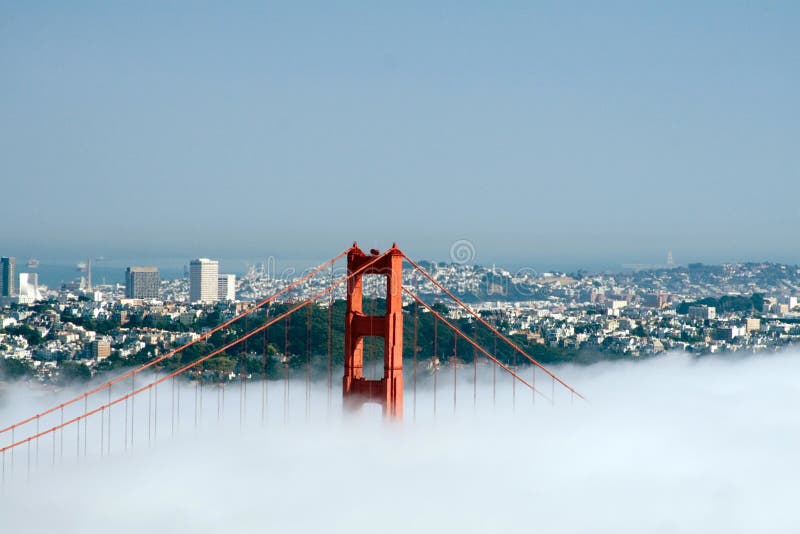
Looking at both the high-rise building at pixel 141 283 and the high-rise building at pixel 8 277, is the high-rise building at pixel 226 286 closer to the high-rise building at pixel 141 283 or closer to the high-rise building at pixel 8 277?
the high-rise building at pixel 141 283

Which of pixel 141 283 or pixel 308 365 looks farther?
pixel 141 283

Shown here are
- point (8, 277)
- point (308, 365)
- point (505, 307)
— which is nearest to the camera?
point (308, 365)

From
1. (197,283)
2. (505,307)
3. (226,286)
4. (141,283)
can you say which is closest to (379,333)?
(505,307)

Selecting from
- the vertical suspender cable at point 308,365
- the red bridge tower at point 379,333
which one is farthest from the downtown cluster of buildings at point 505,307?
the red bridge tower at point 379,333

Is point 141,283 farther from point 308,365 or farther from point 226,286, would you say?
point 308,365

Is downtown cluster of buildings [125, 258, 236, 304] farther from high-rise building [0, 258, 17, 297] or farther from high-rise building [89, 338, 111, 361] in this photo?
high-rise building [89, 338, 111, 361]

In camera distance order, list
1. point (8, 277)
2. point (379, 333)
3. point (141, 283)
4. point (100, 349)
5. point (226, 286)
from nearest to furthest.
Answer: point (379, 333) → point (100, 349) → point (8, 277) → point (226, 286) → point (141, 283)
